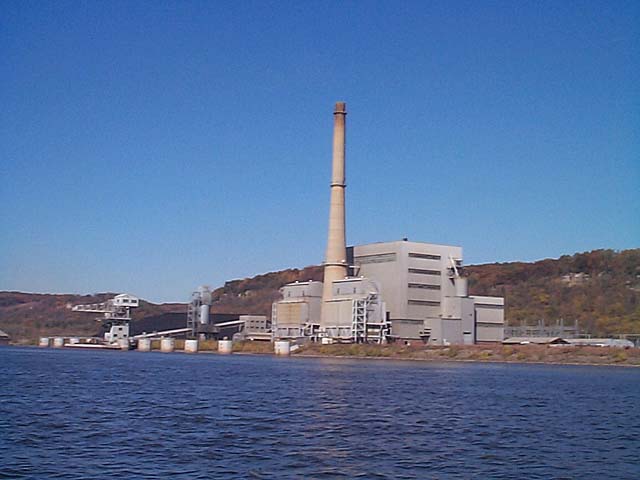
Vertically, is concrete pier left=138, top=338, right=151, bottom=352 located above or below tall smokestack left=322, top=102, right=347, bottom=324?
below

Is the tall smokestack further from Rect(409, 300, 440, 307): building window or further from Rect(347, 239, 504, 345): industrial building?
Rect(409, 300, 440, 307): building window

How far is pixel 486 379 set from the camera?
52.2m

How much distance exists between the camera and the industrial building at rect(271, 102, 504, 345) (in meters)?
94.1

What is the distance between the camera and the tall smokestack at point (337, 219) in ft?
319

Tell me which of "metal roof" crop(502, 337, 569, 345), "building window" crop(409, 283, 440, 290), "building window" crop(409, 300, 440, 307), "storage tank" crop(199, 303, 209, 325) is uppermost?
"building window" crop(409, 283, 440, 290)

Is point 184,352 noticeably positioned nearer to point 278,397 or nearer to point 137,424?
point 278,397

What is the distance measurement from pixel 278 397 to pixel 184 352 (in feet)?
273

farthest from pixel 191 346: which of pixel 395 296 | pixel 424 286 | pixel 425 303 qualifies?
pixel 424 286

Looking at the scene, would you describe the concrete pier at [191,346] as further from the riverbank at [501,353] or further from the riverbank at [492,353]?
the riverbank at [501,353]

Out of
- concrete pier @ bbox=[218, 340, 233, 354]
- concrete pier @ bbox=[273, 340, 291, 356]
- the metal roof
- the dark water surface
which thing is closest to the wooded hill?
the metal roof

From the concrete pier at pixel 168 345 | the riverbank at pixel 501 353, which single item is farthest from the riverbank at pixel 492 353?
the concrete pier at pixel 168 345

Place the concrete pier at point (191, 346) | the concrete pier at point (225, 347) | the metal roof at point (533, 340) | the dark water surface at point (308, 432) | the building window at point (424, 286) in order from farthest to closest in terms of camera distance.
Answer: the concrete pier at point (191, 346), the concrete pier at point (225, 347), the building window at point (424, 286), the metal roof at point (533, 340), the dark water surface at point (308, 432)

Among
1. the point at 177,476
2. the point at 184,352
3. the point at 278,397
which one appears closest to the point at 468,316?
the point at 184,352

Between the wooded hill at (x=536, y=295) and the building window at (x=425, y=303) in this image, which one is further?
the wooded hill at (x=536, y=295)
